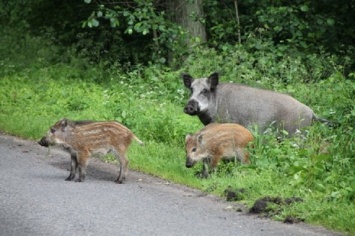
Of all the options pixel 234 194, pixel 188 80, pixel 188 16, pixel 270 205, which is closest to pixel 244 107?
pixel 188 80

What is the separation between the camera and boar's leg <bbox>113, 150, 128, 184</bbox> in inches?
449

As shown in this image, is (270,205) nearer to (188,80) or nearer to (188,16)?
(188,80)

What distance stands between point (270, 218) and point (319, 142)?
2.61m

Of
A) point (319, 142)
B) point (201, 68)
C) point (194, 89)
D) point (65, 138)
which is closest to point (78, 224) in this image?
point (65, 138)

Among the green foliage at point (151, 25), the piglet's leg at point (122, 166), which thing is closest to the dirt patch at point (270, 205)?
the piglet's leg at point (122, 166)

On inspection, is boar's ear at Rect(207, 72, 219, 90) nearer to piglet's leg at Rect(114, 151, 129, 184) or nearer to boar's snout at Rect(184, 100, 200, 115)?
boar's snout at Rect(184, 100, 200, 115)

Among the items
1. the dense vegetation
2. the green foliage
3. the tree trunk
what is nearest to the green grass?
the dense vegetation

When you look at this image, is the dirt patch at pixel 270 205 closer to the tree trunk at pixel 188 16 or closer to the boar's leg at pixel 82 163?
the boar's leg at pixel 82 163

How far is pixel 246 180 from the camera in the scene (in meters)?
10.9

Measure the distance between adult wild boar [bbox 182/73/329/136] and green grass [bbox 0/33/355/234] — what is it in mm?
326

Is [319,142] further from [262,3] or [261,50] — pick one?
[262,3]

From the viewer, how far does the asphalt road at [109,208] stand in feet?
29.7

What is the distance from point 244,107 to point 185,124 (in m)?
0.90

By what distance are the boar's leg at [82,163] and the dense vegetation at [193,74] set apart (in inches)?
32.3
